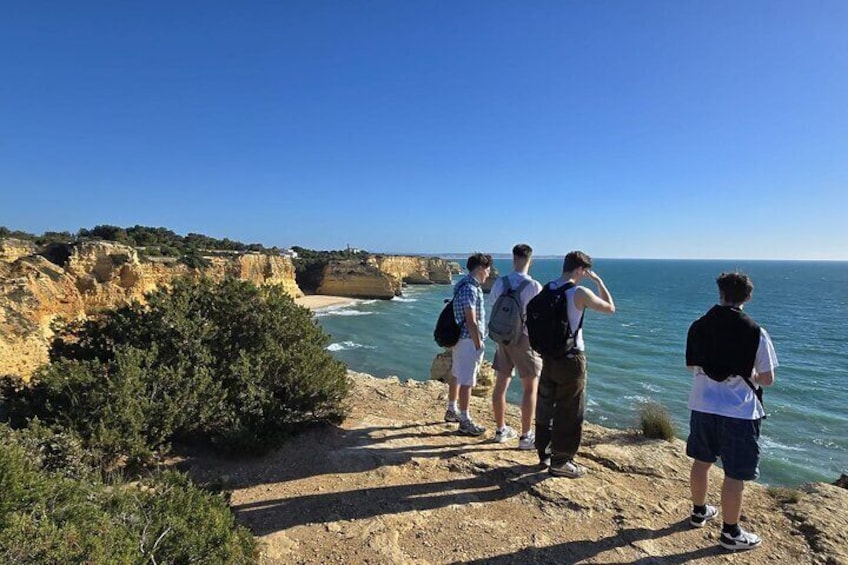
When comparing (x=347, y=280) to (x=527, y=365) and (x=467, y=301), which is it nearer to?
(x=467, y=301)

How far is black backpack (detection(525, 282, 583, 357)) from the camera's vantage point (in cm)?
378

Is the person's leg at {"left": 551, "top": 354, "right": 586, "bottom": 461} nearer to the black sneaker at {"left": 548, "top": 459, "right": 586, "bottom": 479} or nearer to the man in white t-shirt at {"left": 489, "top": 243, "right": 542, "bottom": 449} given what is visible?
the black sneaker at {"left": 548, "top": 459, "right": 586, "bottom": 479}

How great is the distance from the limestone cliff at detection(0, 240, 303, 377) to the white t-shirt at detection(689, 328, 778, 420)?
4.71 meters

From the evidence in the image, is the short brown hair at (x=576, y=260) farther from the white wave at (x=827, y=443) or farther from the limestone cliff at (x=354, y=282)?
the limestone cliff at (x=354, y=282)

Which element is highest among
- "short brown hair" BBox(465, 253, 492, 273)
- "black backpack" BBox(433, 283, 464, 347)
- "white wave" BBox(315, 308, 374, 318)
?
"short brown hair" BBox(465, 253, 492, 273)

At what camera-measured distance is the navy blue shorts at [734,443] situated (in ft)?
10.0

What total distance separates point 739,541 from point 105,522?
12.7 feet

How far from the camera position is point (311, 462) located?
14.0 ft

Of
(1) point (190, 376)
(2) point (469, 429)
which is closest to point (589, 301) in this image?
(2) point (469, 429)

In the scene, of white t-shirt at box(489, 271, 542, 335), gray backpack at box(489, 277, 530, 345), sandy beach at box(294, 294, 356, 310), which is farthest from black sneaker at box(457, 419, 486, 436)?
sandy beach at box(294, 294, 356, 310)

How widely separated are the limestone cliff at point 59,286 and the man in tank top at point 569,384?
357cm

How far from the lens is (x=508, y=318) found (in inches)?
169

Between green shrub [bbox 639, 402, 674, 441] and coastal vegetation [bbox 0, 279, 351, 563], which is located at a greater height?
coastal vegetation [bbox 0, 279, 351, 563]

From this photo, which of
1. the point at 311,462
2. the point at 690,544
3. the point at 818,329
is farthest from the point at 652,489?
the point at 818,329
